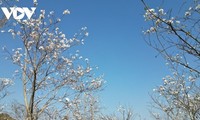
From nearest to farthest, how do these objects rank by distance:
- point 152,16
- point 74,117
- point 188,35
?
point 188,35 < point 152,16 < point 74,117

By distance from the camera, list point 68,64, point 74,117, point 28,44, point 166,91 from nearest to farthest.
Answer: point 28,44 < point 68,64 < point 166,91 < point 74,117

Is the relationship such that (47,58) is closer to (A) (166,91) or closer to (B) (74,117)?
(A) (166,91)

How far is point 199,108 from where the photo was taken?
18.7m

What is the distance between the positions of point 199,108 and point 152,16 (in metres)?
13.3

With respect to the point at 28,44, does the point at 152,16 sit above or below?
below

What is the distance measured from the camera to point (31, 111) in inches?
592

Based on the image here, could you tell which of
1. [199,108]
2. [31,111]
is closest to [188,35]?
[31,111]

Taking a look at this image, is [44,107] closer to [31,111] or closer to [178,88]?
[31,111]

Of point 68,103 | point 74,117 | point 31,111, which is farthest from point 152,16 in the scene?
point 74,117

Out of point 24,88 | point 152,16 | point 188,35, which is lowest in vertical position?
point 188,35

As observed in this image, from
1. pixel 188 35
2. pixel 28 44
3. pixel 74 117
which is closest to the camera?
pixel 188 35

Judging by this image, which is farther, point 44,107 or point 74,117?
point 74,117

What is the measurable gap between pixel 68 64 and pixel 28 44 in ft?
9.58

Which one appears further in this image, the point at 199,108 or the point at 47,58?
the point at 199,108
